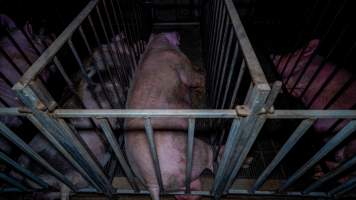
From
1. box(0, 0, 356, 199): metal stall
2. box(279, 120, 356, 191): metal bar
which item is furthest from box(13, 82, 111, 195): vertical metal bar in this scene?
box(279, 120, 356, 191): metal bar

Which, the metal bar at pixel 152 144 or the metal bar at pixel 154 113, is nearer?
the metal bar at pixel 154 113

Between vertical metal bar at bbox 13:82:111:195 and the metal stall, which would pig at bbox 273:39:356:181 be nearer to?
the metal stall

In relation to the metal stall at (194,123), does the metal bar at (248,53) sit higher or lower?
higher

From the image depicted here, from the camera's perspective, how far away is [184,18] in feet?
14.8

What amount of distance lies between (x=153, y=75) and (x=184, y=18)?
2511mm

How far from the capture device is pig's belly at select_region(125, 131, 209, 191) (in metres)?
1.86

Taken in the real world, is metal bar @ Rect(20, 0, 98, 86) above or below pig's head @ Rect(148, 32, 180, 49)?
below

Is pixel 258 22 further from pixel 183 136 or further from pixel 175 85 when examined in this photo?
pixel 183 136

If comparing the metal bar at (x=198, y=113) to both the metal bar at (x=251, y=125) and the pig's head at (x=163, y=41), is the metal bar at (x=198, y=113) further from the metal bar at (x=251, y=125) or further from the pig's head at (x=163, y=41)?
the pig's head at (x=163, y=41)

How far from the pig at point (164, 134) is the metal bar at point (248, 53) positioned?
39.6 inches

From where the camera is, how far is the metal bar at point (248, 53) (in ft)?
3.50

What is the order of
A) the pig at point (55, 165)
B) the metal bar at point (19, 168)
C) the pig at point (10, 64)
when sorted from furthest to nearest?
the pig at point (10, 64) → the pig at point (55, 165) → the metal bar at point (19, 168)

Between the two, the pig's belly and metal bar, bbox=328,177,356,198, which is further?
the pig's belly

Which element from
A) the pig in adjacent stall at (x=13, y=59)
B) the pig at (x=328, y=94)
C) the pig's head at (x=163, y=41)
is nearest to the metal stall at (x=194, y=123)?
the pig at (x=328, y=94)
